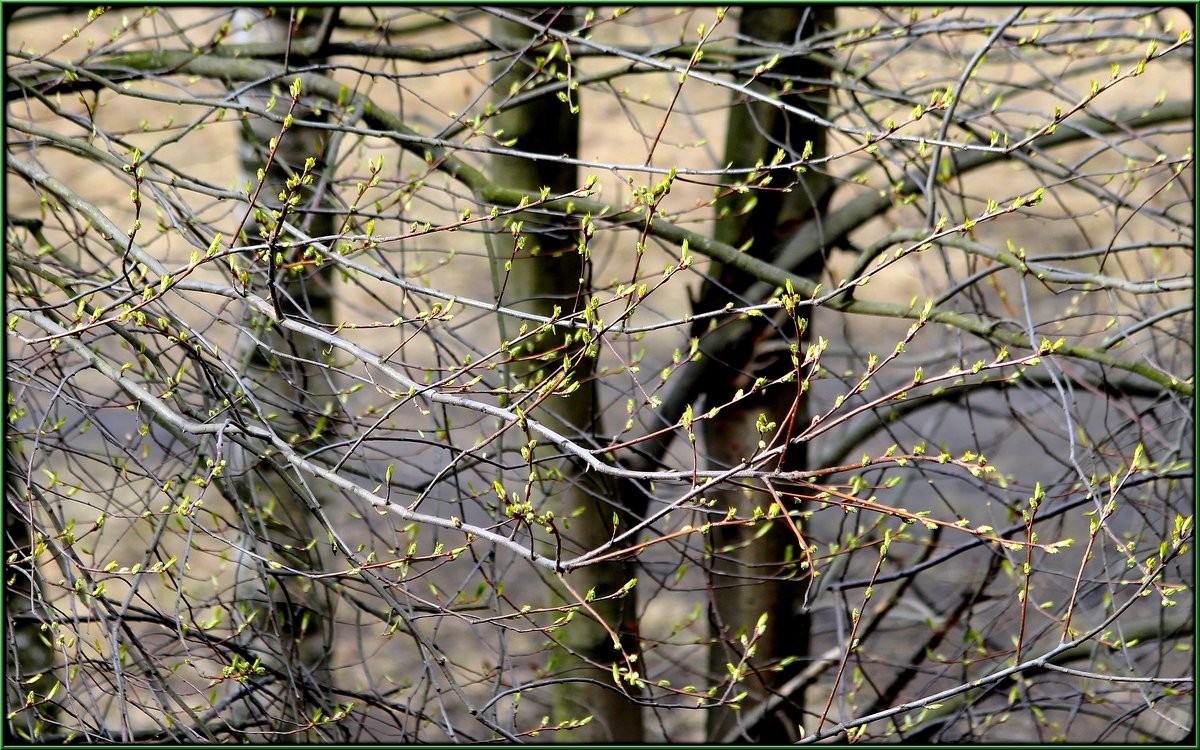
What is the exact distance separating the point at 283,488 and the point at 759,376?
6.41ft

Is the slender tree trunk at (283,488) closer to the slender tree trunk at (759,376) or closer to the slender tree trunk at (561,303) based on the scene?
the slender tree trunk at (561,303)

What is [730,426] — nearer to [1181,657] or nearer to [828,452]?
[828,452]

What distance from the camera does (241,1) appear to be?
2.97 metres

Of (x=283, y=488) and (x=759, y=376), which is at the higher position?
(x=759, y=376)

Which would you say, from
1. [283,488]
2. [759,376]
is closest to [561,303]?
[759,376]

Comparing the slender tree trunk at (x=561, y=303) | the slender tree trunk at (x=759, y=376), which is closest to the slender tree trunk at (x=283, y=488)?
the slender tree trunk at (x=561, y=303)

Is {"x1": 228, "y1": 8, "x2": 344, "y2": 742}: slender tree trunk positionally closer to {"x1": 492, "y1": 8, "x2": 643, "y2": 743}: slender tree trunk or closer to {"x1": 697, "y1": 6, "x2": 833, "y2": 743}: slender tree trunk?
{"x1": 492, "y1": 8, "x2": 643, "y2": 743}: slender tree trunk

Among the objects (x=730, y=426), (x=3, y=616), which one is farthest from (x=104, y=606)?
(x=730, y=426)

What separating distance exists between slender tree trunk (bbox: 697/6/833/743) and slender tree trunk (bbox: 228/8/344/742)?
1494 mm

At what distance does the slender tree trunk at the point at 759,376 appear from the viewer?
12.9ft

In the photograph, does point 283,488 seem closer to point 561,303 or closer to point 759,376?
point 561,303

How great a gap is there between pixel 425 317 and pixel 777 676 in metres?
2.97

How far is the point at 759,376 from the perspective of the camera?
3766mm

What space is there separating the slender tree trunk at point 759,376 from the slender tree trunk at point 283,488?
1.49 meters
